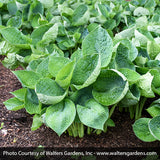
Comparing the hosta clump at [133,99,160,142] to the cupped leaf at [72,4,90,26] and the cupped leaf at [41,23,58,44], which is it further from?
the cupped leaf at [72,4,90,26]

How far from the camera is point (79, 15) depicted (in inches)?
84.9

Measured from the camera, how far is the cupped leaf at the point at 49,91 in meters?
1.18

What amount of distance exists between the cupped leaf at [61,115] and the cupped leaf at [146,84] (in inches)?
15.0

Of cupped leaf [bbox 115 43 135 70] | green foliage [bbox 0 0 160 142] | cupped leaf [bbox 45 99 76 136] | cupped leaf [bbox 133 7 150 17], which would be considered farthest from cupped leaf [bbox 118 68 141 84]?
cupped leaf [bbox 133 7 150 17]

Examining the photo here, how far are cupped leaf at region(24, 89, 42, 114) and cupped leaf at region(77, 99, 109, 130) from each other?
29cm

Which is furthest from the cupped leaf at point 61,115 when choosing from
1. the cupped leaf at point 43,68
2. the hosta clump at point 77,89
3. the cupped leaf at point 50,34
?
the cupped leaf at point 50,34

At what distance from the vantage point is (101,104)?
127 cm

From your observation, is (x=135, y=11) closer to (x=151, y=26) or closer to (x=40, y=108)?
(x=151, y=26)

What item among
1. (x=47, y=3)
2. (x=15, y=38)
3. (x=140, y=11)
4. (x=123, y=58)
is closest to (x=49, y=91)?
(x=123, y=58)

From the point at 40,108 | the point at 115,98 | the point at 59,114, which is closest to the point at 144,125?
the point at 115,98

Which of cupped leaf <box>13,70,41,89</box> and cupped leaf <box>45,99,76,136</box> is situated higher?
cupped leaf <box>13,70,41,89</box>

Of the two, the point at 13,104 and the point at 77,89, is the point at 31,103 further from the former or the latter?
the point at 77,89

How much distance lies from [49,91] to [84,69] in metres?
0.22

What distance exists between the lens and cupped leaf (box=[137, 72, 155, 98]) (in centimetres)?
124
